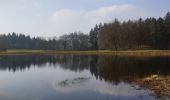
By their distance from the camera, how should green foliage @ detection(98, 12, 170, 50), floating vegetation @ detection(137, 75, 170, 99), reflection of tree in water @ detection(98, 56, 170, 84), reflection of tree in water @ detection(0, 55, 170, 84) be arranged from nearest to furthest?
floating vegetation @ detection(137, 75, 170, 99) → reflection of tree in water @ detection(98, 56, 170, 84) → reflection of tree in water @ detection(0, 55, 170, 84) → green foliage @ detection(98, 12, 170, 50)

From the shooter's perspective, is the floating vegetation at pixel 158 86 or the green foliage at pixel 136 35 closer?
the floating vegetation at pixel 158 86

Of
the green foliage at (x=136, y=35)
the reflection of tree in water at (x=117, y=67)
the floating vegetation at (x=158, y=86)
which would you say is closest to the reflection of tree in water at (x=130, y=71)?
the reflection of tree in water at (x=117, y=67)

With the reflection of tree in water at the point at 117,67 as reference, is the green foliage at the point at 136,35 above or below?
above

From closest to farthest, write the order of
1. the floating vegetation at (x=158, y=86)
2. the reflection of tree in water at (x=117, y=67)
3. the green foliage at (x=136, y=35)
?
the floating vegetation at (x=158, y=86) < the reflection of tree in water at (x=117, y=67) < the green foliage at (x=136, y=35)

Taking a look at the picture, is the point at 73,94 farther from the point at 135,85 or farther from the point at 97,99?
the point at 135,85

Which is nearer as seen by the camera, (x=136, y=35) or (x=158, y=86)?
(x=158, y=86)

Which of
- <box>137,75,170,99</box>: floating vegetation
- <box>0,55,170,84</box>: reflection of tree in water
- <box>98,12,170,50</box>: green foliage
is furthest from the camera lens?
<box>98,12,170,50</box>: green foliage

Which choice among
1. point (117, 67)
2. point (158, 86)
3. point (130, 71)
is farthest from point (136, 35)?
point (158, 86)

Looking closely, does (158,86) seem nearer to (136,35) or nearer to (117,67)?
(117,67)

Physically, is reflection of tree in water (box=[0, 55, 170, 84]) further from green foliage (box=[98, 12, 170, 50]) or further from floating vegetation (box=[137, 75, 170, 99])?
green foliage (box=[98, 12, 170, 50])

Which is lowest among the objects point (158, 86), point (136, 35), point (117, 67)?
point (158, 86)

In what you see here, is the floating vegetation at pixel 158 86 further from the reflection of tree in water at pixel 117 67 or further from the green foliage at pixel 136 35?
the green foliage at pixel 136 35

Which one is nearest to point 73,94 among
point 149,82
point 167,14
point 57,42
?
point 149,82

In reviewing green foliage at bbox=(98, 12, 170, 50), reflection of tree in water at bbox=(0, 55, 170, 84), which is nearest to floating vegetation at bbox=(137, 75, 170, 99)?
reflection of tree in water at bbox=(0, 55, 170, 84)
